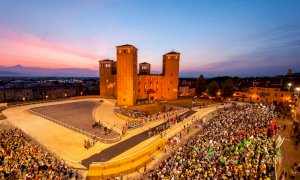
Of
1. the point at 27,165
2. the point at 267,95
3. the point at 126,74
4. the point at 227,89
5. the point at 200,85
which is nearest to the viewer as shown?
the point at 27,165

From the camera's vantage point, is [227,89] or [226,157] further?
[227,89]

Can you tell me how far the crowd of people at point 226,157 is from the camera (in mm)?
12992

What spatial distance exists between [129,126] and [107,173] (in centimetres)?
1105

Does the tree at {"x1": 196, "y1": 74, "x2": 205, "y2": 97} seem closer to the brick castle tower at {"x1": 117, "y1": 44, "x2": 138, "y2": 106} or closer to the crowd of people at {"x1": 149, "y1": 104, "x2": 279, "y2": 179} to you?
the brick castle tower at {"x1": 117, "y1": 44, "x2": 138, "y2": 106}

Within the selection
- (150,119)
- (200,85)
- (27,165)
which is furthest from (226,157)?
(200,85)

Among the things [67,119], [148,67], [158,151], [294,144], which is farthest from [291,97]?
[67,119]

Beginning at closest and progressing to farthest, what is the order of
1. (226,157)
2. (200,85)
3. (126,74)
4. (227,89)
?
(226,157)
(126,74)
(227,89)
(200,85)

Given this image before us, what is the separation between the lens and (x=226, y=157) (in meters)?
15.0

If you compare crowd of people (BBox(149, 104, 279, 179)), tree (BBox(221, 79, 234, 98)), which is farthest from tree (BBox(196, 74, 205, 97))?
crowd of people (BBox(149, 104, 279, 179))

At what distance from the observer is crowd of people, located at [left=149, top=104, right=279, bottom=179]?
1299cm

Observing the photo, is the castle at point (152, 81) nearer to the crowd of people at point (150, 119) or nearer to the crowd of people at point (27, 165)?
the crowd of people at point (150, 119)

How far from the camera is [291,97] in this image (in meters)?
49.3

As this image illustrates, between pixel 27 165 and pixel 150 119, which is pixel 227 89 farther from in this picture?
pixel 27 165

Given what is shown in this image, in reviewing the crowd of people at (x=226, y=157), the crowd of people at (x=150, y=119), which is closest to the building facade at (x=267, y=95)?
the crowd of people at (x=150, y=119)
